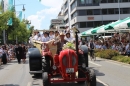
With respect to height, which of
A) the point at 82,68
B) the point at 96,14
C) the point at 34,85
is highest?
the point at 96,14

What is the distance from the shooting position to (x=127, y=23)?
1811cm

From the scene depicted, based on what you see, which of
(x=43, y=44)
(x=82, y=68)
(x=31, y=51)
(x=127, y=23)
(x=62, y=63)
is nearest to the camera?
(x=62, y=63)

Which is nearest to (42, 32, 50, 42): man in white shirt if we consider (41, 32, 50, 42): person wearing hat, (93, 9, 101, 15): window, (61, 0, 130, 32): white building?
(41, 32, 50, 42): person wearing hat

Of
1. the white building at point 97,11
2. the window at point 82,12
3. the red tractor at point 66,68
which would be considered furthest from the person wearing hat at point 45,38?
the window at point 82,12

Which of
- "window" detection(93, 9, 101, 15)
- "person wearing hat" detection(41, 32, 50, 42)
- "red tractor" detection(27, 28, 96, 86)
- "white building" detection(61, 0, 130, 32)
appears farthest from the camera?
"window" detection(93, 9, 101, 15)

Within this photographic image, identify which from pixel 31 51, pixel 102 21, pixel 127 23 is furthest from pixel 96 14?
pixel 31 51

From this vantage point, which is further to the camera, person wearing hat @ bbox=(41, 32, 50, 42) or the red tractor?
person wearing hat @ bbox=(41, 32, 50, 42)

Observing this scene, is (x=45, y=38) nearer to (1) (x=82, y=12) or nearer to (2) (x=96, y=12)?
(1) (x=82, y=12)

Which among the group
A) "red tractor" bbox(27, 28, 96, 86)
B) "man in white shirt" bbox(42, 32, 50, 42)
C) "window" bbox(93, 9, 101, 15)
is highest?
"window" bbox(93, 9, 101, 15)

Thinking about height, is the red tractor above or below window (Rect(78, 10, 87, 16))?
below

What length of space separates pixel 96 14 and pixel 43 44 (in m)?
65.1

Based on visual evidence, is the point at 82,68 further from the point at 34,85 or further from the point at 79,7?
the point at 79,7

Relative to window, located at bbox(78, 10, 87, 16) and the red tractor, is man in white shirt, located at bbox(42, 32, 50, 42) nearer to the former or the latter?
the red tractor

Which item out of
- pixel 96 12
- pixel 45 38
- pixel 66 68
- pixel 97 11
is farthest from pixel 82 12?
pixel 66 68
